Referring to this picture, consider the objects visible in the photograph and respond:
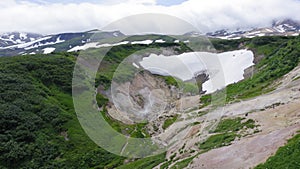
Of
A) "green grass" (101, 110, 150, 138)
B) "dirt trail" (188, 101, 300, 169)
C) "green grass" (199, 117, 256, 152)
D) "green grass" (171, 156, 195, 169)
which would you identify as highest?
"dirt trail" (188, 101, 300, 169)

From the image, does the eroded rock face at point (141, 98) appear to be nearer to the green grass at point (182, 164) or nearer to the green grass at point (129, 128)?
the green grass at point (129, 128)

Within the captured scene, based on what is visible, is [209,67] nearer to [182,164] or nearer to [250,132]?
[250,132]

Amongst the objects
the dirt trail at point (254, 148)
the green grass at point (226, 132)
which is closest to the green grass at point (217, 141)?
the green grass at point (226, 132)

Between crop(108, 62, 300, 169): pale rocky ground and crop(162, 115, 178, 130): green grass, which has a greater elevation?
crop(108, 62, 300, 169): pale rocky ground

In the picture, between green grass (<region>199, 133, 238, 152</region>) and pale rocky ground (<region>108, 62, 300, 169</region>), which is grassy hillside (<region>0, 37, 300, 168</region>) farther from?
green grass (<region>199, 133, 238, 152</region>)

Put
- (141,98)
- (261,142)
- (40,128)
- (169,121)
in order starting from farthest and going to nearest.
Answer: (141,98) < (169,121) < (40,128) < (261,142)

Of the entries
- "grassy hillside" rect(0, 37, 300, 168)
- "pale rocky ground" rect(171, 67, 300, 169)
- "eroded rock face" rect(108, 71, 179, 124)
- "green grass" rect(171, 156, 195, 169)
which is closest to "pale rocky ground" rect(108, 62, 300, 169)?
"pale rocky ground" rect(171, 67, 300, 169)

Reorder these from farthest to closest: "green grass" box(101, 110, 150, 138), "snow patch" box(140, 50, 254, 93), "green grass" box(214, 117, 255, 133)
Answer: "snow patch" box(140, 50, 254, 93) → "green grass" box(101, 110, 150, 138) → "green grass" box(214, 117, 255, 133)

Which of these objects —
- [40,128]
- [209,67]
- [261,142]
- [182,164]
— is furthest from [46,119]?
[209,67]
